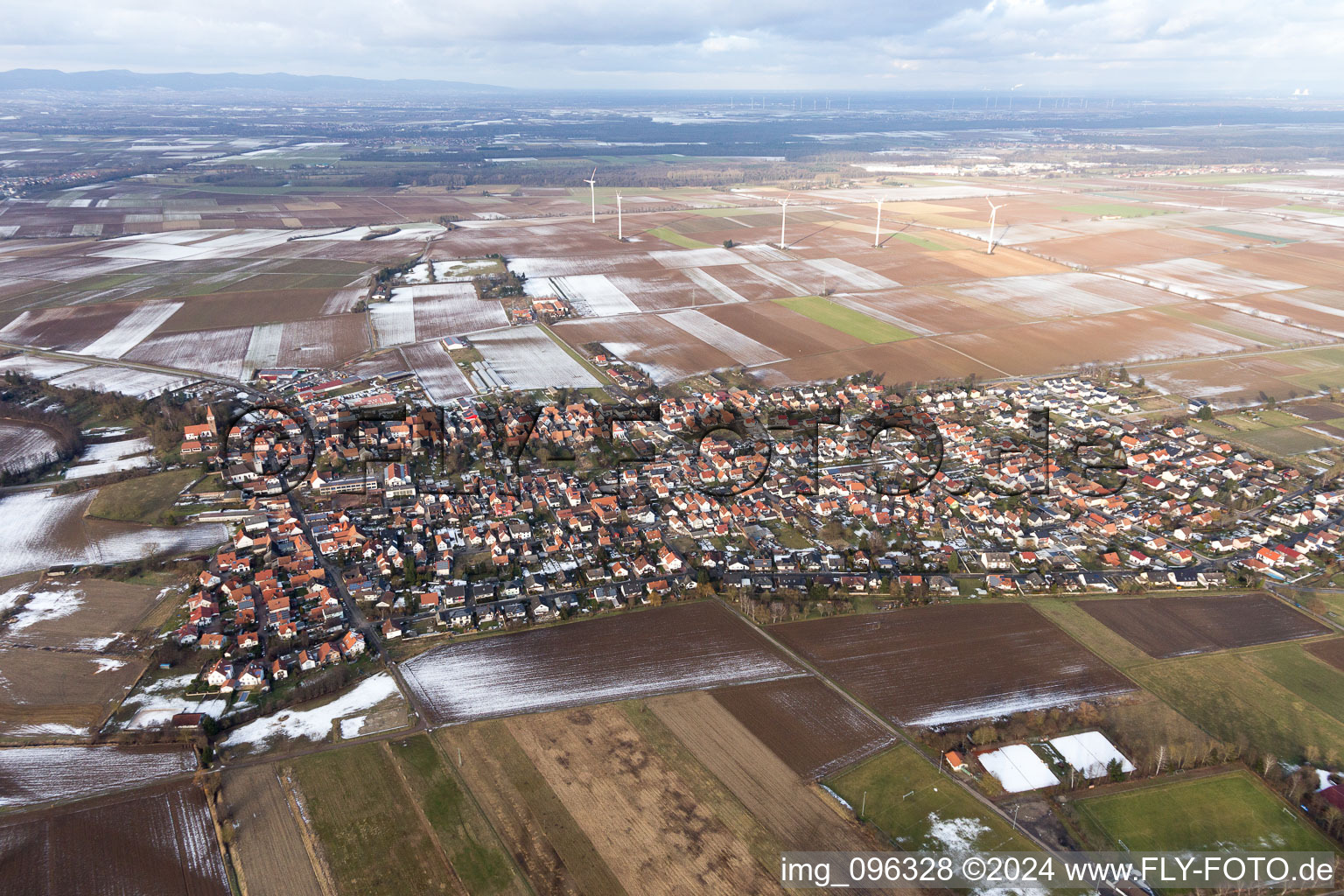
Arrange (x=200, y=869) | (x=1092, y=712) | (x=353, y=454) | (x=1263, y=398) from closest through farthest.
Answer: (x=200, y=869) → (x=1092, y=712) → (x=353, y=454) → (x=1263, y=398)

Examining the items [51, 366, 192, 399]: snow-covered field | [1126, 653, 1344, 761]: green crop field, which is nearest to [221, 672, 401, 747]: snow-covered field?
[1126, 653, 1344, 761]: green crop field

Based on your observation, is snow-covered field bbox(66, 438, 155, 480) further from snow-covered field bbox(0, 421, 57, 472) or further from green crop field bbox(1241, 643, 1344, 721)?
green crop field bbox(1241, 643, 1344, 721)

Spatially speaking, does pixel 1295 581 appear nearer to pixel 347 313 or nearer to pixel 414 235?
pixel 347 313

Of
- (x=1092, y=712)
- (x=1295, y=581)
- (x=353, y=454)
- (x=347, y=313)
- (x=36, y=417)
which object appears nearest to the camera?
(x=1092, y=712)

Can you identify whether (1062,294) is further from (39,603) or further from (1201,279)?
(39,603)

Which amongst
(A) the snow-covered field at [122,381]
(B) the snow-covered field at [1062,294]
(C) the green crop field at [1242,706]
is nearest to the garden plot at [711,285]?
(B) the snow-covered field at [1062,294]

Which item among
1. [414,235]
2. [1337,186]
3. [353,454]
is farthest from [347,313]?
[1337,186]
